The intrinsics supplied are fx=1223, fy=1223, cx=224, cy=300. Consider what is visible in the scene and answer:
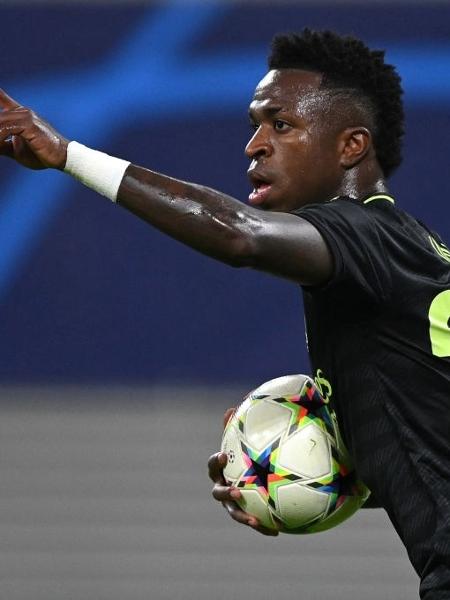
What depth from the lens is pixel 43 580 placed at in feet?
17.1

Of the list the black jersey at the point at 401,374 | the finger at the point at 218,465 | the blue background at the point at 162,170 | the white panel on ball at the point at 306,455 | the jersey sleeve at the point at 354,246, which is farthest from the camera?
the blue background at the point at 162,170

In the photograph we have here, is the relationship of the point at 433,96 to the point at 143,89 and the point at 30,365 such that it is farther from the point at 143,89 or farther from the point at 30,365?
the point at 30,365

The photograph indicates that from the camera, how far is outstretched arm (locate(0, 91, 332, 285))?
2.43 meters

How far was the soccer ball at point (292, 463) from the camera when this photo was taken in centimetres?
295

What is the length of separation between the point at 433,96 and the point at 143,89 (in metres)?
1.54

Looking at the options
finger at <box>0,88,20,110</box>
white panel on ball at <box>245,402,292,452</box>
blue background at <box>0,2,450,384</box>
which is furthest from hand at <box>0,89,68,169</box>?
blue background at <box>0,2,450,384</box>

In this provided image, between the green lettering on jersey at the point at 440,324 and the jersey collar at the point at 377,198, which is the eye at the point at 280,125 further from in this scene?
the green lettering on jersey at the point at 440,324

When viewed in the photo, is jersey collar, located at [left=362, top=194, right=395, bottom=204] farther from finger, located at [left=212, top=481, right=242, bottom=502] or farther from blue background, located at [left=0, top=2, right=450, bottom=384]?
blue background, located at [left=0, top=2, right=450, bottom=384]

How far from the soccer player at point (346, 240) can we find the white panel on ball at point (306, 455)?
0.11m

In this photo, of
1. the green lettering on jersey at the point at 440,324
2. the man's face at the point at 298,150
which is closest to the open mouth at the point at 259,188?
the man's face at the point at 298,150

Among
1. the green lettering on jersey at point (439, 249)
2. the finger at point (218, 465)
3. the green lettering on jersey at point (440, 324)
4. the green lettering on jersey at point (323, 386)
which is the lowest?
the finger at point (218, 465)

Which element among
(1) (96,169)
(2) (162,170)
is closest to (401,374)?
(1) (96,169)

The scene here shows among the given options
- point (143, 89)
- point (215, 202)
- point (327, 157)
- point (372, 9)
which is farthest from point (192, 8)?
point (215, 202)

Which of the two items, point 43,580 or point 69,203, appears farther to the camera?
point 69,203
